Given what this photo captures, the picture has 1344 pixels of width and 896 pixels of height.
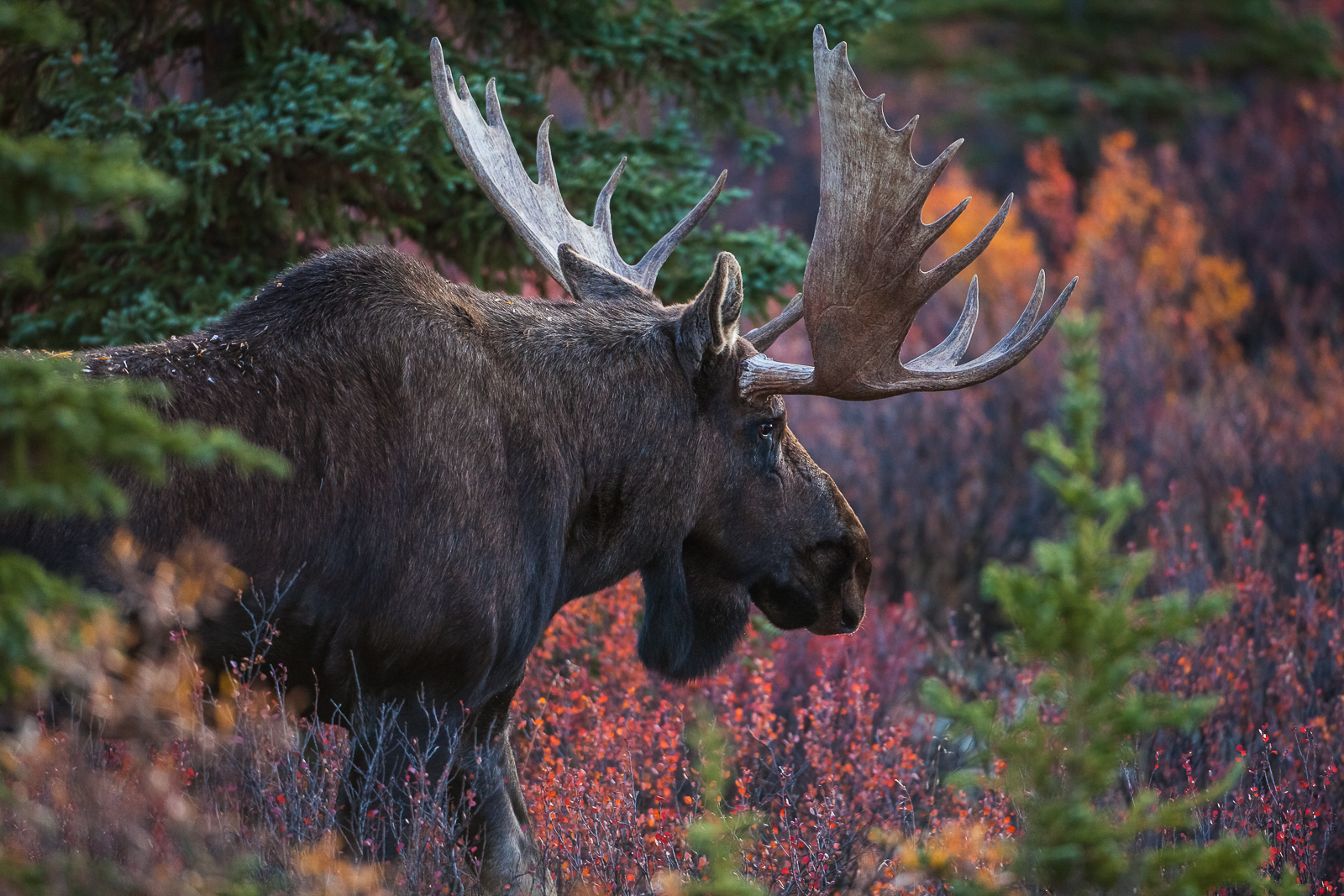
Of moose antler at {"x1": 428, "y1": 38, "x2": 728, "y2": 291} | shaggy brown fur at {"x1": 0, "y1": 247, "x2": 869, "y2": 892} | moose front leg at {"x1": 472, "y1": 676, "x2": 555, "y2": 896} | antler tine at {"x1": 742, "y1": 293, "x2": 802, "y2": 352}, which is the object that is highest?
moose antler at {"x1": 428, "y1": 38, "x2": 728, "y2": 291}

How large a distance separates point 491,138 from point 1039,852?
117 inches

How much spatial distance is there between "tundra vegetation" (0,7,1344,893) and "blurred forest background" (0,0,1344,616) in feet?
0.17

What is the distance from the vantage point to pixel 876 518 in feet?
21.8

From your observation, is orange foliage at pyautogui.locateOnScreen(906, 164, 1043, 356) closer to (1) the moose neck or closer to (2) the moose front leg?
(1) the moose neck

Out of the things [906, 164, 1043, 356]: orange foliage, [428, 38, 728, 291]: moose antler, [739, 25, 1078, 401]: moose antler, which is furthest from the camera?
[906, 164, 1043, 356]: orange foliage

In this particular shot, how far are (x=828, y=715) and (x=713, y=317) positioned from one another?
1389mm

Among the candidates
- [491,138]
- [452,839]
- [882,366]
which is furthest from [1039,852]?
[491,138]

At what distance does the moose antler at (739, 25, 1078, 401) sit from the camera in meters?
3.35

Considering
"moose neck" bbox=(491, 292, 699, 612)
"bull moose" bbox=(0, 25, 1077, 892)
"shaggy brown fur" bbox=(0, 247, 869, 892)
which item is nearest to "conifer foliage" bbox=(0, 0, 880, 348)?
"bull moose" bbox=(0, 25, 1077, 892)

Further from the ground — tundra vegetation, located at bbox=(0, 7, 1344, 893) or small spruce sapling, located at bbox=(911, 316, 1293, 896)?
small spruce sapling, located at bbox=(911, 316, 1293, 896)

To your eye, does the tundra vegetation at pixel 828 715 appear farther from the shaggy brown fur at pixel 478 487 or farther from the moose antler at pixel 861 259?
the moose antler at pixel 861 259

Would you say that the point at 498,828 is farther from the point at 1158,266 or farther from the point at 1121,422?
the point at 1158,266

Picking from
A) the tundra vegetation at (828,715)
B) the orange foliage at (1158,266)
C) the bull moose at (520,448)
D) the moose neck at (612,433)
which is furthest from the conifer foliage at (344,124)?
the orange foliage at (1158,266)

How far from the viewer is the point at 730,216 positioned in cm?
1059
